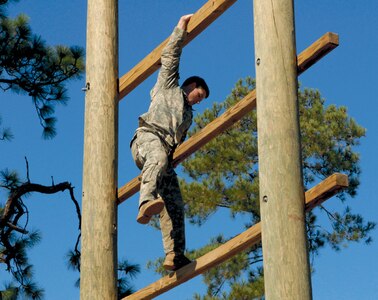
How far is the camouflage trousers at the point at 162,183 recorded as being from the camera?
19.3 ft

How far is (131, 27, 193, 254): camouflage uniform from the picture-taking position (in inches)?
242

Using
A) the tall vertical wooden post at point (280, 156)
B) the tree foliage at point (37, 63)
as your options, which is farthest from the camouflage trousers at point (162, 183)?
the tree foliage at point (37, 63)

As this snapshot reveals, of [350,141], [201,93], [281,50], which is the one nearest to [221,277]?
[350,141]

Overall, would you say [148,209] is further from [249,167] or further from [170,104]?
[249,167]

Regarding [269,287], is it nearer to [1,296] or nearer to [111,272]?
[111,272]

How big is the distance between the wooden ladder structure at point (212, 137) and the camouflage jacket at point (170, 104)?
8 cm

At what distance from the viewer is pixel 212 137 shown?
594cm

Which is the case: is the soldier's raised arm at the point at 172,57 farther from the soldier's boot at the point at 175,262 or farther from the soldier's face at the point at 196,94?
the soldier's boot at the point at 175,262

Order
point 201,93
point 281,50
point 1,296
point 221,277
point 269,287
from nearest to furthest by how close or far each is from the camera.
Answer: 1. point 269,287
2. point 281,50
3. point 201,93
4. point 1,296
5. point 221,277

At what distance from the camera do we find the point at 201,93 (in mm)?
6402

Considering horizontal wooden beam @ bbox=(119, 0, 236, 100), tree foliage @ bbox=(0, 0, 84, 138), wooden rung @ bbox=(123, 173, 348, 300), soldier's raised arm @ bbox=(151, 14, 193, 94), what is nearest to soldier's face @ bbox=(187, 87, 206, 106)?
soldier's raised arm @ bbox=(151, 14, 193, 94)

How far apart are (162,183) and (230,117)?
26.8 inches

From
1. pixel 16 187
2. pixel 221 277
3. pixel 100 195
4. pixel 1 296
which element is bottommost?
pixel 100 195

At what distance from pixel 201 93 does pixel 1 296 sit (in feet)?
16.2
